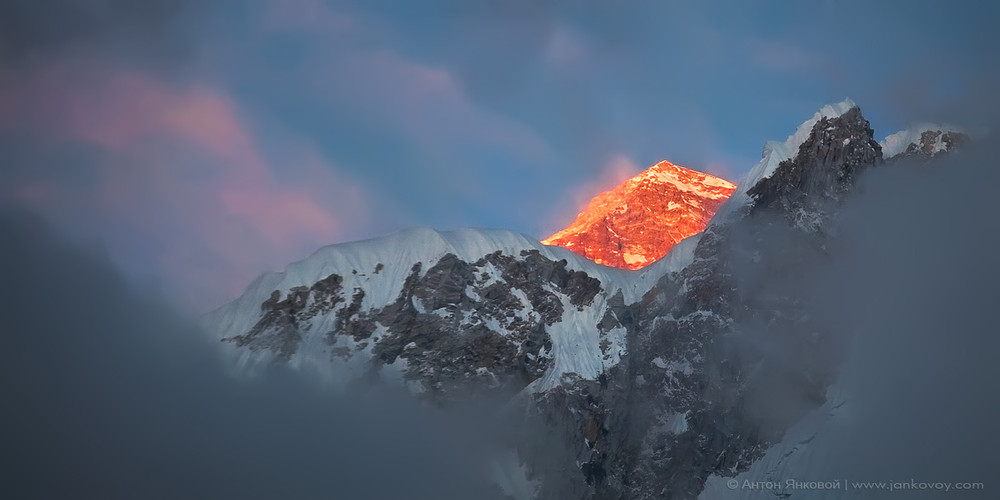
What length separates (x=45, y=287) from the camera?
7662 inches

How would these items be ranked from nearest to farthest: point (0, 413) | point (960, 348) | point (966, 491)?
1. point (966, 491)
2. point (0, 413)
3. point (960, 348)

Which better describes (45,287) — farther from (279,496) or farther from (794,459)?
(794,459)

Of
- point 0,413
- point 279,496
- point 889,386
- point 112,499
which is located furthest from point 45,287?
point 889,386

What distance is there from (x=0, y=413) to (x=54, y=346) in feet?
62.7

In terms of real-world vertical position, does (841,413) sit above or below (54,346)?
below

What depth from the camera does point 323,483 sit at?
19800 centimetres

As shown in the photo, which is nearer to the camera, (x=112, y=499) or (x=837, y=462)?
(x=112, y=499)

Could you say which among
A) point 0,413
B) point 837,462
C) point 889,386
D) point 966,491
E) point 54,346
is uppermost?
point 54,346

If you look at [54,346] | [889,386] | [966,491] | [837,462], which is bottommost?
[966,491]

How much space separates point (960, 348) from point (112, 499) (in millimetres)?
148972

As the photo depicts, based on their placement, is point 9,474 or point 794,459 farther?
point 794,459

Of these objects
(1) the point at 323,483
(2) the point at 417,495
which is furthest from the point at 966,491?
(1) the point at 323,483

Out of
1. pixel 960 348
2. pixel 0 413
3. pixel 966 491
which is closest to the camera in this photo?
pixel 966 491

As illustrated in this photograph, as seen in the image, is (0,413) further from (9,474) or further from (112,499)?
(112,499)
